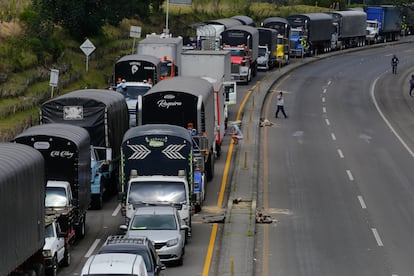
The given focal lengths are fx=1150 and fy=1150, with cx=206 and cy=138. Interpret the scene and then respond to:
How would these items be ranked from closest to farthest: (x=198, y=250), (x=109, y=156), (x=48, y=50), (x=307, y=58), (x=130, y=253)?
(x=130, y=253) < (x=198, y=250) < (x=109, y=156) < (x=48, y=50) < (x=307, y=58)

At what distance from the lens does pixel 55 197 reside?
3014cm

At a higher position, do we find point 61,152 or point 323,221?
point 61,152

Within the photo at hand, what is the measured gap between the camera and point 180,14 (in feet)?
347

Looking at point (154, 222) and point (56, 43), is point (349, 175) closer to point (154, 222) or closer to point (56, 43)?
point (154, 222)

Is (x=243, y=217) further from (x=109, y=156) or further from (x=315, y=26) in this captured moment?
(x=315, y=26)

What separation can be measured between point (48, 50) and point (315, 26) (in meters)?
40.0

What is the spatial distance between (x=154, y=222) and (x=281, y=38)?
61869mm

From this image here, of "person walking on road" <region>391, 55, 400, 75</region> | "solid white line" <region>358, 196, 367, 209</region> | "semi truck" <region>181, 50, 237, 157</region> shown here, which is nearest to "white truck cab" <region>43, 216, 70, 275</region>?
"solid white line" <region>358, 196, 367, 209</region>

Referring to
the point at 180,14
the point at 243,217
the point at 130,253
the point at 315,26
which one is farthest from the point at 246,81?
the point at 130,253

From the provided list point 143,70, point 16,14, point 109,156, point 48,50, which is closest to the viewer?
point 109,156

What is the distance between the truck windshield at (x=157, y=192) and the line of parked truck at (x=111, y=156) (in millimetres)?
27

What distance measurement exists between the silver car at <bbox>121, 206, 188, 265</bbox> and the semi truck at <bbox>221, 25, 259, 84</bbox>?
145 feet

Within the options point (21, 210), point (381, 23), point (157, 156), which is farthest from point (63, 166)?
point (381, 23)

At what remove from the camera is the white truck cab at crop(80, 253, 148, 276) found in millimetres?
20344
